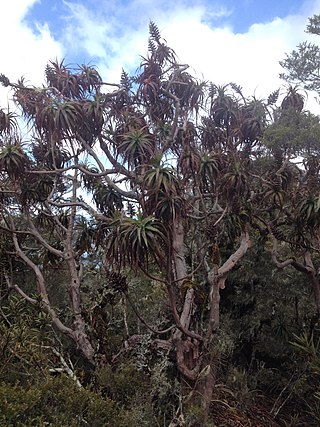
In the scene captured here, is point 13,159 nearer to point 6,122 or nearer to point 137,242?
point 6,122

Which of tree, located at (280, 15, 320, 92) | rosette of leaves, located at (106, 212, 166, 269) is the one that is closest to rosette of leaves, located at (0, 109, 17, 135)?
rosette of leaves, located at (106, 212, 166, 269)

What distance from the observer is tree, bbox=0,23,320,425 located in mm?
6461

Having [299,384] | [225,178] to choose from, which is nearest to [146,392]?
[299,384]

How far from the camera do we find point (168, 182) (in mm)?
5785

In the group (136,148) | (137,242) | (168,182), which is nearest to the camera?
(137,242)

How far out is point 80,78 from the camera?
803cm

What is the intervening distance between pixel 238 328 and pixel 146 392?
3287 mm

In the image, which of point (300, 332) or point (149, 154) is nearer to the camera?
point (149, 154)

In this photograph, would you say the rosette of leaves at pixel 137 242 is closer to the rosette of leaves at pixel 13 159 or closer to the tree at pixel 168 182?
the tree at pixel 168 182

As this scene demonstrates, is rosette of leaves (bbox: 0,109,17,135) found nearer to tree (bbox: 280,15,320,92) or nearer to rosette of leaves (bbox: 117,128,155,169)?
rosette of leaves (bbox: 117,128,155,169)

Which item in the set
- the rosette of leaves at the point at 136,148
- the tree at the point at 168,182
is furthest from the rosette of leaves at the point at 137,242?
the rosette of leaves at the point at 136,148

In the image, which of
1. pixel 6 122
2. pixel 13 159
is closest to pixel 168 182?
pixel 13 159

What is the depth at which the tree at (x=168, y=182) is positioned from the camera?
6461mm

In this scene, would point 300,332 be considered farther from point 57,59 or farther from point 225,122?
point 57,59
